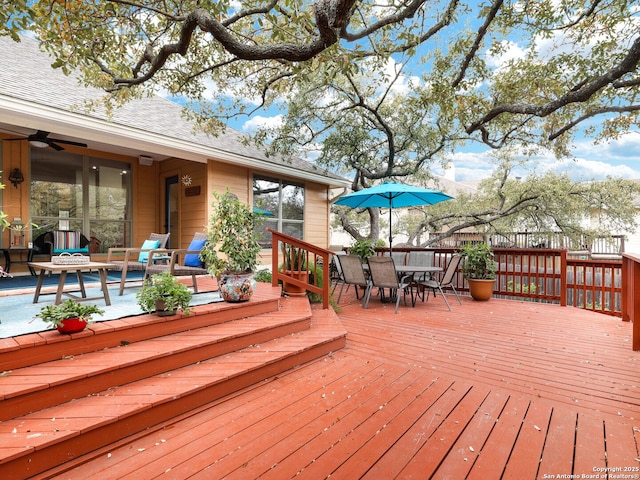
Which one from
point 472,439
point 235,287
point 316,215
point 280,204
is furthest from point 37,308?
point 316,215

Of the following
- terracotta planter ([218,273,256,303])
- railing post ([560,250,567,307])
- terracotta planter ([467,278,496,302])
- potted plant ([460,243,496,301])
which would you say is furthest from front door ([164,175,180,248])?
railing post ([560,250,567,307])

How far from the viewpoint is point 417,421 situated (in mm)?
2127

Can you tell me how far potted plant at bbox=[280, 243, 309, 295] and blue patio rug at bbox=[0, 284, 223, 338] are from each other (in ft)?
Answer: 3.71

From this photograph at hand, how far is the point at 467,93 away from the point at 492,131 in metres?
2.59

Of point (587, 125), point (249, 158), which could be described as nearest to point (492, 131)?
point (587, 125)

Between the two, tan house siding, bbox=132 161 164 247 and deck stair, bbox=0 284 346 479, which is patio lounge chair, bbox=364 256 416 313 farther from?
tan house siding, bbox=132 161 164 247

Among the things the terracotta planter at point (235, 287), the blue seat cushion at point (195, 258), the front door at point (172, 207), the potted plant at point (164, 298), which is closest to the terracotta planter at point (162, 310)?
the potted plant at point (164, 298)

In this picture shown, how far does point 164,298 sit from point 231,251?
937 millimetres

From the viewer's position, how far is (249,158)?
6836 millimetres

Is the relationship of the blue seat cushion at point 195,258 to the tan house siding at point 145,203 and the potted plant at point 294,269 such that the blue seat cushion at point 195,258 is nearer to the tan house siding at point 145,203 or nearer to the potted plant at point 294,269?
the potted plant at point 294,269

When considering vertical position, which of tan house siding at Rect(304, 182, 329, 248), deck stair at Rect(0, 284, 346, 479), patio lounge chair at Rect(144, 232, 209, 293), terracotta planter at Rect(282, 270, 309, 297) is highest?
tan house siding at Rect(304, 182, 329, 248)

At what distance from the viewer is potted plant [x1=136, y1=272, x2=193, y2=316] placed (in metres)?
2.88

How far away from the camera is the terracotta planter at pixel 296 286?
15.9 feet

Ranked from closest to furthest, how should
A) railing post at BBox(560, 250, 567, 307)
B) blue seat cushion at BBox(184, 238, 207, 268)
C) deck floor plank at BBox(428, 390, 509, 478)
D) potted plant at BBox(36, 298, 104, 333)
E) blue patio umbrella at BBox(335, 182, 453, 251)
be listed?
deck floor plank at BBox(428, 390, 509, 478)
potted plant at BBox(36, 298, 104, 333)
blue seat cushion at BBox(184, 238, 207, 268)
railing post at BBox(560, 250, 567, 307)
blue patio umbrella at BBox(335, 182, 453, 251)
